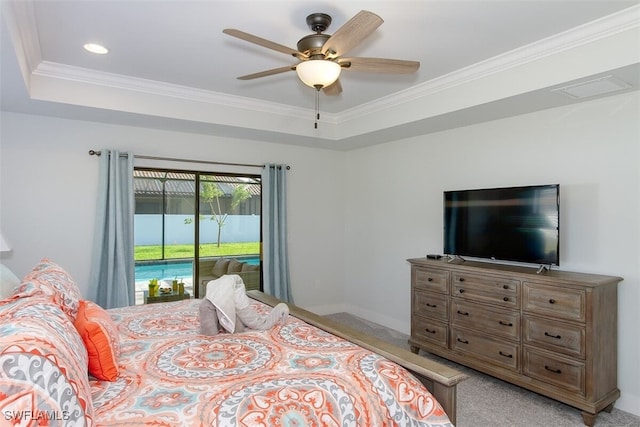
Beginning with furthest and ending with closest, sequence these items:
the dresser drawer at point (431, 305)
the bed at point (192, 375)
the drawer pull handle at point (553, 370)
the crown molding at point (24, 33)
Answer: the dresser drawer at point (431, 305) < the drawer pull handle at point (553, 370) < the crown molding at point (24, 33) < the bed at point (192, 375)

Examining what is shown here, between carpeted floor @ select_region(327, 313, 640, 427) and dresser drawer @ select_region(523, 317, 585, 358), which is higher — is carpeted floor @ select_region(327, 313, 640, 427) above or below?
below

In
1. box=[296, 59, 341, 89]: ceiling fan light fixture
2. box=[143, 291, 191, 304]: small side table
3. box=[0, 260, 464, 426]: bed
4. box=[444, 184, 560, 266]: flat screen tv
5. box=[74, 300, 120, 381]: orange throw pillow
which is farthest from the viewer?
box=[143, 291, 191, 304]: small side table

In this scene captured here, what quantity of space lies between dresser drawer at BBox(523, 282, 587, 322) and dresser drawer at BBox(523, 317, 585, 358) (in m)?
0.07

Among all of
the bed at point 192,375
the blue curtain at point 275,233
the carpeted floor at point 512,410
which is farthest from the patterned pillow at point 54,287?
the blue curtain at point 275,233

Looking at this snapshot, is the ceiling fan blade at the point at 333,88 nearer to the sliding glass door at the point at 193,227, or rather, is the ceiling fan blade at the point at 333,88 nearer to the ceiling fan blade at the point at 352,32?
the ceiling fan blade at the point at 352,32

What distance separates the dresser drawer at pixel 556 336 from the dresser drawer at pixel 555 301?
0.23ft

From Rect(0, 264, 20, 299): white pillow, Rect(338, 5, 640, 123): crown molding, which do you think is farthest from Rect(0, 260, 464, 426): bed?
Rect(338, 5, 640, 123): crown molding

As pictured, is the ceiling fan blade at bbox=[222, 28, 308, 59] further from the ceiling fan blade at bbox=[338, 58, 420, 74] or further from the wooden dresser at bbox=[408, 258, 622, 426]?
the wooden dresser at bbox=[408, 258, 622, 426]

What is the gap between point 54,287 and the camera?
196 centimetres

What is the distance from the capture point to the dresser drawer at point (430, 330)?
365cm

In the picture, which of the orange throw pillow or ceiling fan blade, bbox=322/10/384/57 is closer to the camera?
the orange throw pillow

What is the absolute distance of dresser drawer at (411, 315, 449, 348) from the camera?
12.0 feet

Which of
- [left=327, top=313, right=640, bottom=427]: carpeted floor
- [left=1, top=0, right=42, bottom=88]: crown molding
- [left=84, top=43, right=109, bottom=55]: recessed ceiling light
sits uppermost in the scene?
[left=84, top=43, right=109, bottom=55]: recessed ceiling light

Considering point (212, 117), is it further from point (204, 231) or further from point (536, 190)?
point (536, 190)
